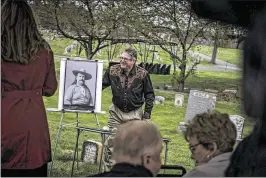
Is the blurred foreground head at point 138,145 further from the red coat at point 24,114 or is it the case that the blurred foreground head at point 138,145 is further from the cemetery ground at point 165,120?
the cemetery ground at point 165,120

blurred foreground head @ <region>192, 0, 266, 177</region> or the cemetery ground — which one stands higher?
blurred foreground head @ <region>192, 0, 266, 177</region>

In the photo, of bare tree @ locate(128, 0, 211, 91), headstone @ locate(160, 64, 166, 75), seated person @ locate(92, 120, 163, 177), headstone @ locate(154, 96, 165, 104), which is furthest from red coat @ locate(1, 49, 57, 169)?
headstone @ locate(154, 96, 165, 104)

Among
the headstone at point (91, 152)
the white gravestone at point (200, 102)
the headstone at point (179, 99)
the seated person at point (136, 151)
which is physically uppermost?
the seated person at point (136, 151)

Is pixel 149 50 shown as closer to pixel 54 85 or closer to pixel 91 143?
pixel 91 143

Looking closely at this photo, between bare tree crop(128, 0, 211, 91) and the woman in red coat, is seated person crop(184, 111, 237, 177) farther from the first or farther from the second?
the woman in red coat

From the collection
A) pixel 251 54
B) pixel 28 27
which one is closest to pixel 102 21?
pixel 28 27

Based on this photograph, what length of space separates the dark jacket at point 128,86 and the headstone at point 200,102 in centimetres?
50

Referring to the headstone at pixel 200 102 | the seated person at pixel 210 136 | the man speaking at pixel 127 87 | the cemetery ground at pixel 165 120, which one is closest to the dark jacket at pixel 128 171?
the seated person at pixel 210 136

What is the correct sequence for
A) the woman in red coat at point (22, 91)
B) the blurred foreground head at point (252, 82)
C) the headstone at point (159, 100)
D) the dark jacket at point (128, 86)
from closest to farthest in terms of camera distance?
the blurred foreground head at point (252, 82) → the woman in red coat at point (22, 91) → the dark jacket at point (128, 86) → the headstone at point (159, 100)

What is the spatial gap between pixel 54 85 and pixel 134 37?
1.89 meters

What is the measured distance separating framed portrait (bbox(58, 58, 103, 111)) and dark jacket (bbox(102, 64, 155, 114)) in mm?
126

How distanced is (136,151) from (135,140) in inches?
1.5

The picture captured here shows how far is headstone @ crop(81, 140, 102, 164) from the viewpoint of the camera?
4418 mm

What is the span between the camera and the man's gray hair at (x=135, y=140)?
1.70 metres
